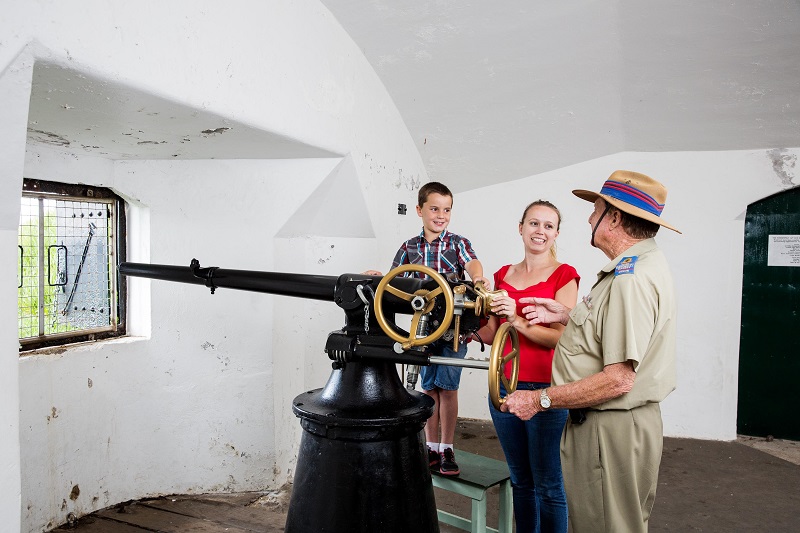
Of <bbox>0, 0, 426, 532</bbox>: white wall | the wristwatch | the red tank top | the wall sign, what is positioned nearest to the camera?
the wristwatch

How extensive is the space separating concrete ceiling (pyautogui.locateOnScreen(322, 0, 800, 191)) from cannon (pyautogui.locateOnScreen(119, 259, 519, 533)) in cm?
225

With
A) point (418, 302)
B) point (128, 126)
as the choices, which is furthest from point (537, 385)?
point (128, 126)

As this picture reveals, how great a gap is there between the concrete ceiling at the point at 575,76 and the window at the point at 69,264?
1.76 m

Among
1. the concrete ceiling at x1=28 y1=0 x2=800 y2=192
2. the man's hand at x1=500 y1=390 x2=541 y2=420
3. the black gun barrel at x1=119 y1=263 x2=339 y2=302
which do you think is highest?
the concrete ceiling at x1=28 y1=0 x2=800 y2=192

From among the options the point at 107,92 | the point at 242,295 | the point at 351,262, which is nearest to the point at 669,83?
the point at 351,262

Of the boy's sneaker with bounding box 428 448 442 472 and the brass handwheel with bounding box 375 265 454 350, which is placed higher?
the brass handwheel with bounding box 375 265 454 350

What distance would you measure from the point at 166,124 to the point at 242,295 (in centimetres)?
125

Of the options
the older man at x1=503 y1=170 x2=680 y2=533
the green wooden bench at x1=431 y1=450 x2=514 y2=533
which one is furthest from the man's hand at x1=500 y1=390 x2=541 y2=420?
the green wooden bench at x1=431 y1=450 x2=514 y2=533

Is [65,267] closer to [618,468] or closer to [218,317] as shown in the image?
[218,317]

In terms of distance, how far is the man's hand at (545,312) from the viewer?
2.25 m

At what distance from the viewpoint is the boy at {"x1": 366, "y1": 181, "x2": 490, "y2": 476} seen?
2891 mm

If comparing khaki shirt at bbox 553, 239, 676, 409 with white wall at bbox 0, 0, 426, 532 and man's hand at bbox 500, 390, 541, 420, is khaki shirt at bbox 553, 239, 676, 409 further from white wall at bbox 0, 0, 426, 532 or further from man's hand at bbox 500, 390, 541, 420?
white wall at bbox 0, 0, 426, 532

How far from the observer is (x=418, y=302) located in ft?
5.43

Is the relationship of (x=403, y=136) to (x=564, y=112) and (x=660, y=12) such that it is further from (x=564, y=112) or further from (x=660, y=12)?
(x=660, y=12)
